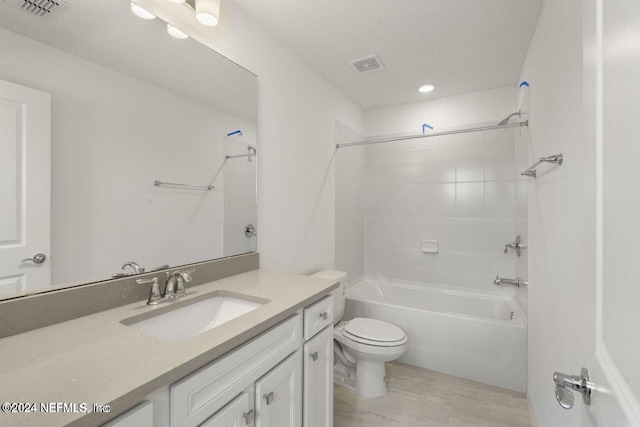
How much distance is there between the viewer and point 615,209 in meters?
0.44

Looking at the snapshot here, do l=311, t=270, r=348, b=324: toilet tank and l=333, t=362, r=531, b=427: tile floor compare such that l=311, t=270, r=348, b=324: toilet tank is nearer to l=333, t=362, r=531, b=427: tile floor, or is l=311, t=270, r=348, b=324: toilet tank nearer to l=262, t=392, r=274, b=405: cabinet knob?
l=333, t=362, r=531, b=427: tile floor

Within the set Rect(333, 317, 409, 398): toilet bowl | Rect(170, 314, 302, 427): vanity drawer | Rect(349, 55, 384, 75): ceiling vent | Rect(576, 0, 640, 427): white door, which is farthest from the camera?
Rect(349, 55, 384, 75): ceiling vent

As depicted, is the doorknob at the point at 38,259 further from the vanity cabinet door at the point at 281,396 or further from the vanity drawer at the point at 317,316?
the vanity drawer at the point at 317,316

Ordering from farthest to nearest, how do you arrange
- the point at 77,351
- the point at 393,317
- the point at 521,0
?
the point at 393,317, the point at 521,0, the point at 77,351

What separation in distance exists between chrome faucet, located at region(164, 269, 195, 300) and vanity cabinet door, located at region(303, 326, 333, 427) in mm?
576

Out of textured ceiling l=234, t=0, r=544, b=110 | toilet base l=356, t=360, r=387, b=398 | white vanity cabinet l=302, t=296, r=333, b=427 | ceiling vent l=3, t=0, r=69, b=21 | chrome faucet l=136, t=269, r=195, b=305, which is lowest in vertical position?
toilet base l=356, t=360, r=387, b=398

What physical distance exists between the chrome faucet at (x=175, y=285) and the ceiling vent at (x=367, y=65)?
76.3 inches

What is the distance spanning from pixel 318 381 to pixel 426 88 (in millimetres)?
2583

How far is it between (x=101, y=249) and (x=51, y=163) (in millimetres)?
332

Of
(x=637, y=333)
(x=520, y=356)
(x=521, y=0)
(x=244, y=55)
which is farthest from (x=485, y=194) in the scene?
(x=637, y=333)


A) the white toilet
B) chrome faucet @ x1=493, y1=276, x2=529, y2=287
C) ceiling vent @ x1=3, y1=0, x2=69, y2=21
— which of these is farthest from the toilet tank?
ceiling vent @ x1=3, y1=0, x2=69, y2=21

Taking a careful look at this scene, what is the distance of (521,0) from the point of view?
1.51 m

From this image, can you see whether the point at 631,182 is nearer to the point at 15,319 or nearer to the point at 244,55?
the point at 15,319

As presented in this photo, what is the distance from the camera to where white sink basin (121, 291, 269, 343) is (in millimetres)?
1023
